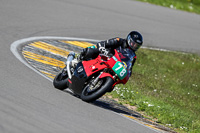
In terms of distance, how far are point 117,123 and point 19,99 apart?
1.60m

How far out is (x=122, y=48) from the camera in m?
8.30

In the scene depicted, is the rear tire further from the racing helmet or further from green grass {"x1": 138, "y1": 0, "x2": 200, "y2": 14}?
green grass {"x1": 138, "y1": 0, "x2": 200, "y2": 14}

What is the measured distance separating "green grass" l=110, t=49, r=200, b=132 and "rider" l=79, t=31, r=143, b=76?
171cm

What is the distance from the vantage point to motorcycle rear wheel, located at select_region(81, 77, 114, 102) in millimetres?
7527

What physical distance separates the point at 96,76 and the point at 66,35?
18.8ft

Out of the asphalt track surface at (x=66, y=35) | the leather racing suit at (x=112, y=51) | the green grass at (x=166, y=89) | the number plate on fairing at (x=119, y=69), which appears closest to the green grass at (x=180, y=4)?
the asphalt track surface at (x=66, y=35)

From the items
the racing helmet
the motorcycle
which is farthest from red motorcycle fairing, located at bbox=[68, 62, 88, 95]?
the racing helmet

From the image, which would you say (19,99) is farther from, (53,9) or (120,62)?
(53,9)

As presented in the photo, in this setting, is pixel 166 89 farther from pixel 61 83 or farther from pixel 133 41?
pixel 61 83

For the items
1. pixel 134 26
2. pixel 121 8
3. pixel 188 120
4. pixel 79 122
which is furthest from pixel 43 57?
pixel 121 8

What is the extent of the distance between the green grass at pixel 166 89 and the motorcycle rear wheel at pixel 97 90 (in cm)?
191

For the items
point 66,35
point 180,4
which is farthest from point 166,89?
point 180,4

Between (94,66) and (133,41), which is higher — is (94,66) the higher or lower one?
the lower one

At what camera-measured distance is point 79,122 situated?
19.6 ft
